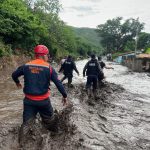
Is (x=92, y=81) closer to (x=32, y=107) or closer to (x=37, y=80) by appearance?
(x=32, y=107)

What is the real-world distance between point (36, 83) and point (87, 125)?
353 centimetres

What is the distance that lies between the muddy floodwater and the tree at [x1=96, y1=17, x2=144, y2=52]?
327ft

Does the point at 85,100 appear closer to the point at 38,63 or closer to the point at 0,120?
the point at 0,120

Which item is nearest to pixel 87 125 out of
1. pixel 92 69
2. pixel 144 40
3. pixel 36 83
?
pixel 36 83

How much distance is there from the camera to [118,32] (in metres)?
113

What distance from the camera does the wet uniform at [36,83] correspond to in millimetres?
5773

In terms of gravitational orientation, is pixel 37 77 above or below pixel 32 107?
above

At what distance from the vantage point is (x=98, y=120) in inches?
385

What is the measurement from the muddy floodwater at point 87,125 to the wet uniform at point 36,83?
61 centimetres

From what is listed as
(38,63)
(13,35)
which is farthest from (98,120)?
(13,35)

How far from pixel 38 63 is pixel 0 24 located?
2010cm

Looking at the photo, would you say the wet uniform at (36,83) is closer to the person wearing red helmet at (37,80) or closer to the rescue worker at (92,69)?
the person wearing red helmet at (37,80)

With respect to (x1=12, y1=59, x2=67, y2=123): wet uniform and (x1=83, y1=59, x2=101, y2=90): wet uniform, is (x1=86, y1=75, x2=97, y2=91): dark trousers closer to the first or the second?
(x1=83, y1=59, x2=101, y2=90): wet uniform

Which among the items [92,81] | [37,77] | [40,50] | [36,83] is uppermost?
[40,50]
